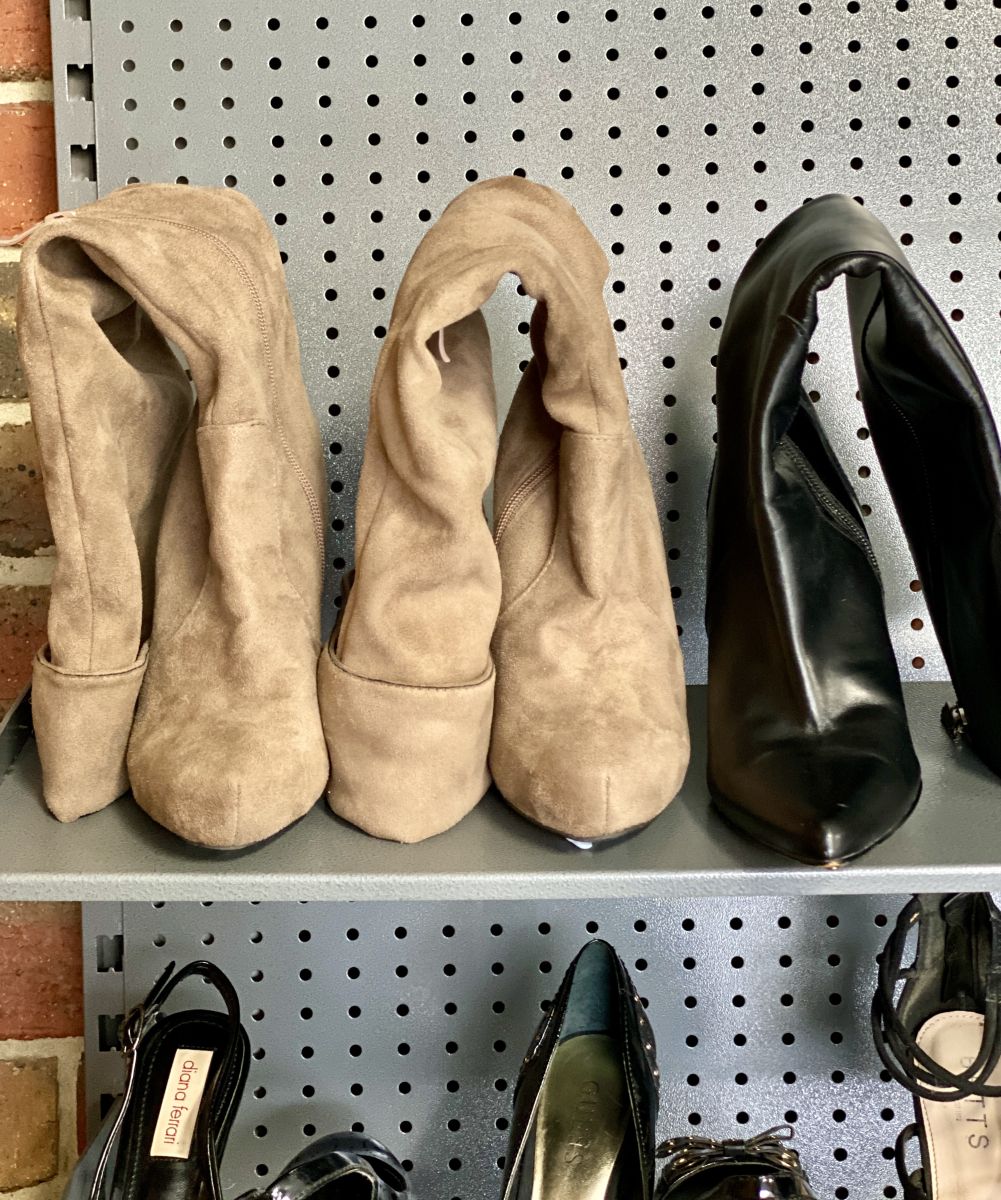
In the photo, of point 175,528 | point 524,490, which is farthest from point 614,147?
point 175,528

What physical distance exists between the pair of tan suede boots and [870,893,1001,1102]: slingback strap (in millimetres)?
258

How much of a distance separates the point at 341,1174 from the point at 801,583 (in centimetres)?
49

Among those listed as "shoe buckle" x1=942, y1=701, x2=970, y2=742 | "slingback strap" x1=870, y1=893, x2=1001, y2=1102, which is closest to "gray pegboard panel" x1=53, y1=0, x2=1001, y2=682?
"shoe buckle" x1=942, y1=701, x2=970, y2=742

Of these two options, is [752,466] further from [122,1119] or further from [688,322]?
[122,1119]

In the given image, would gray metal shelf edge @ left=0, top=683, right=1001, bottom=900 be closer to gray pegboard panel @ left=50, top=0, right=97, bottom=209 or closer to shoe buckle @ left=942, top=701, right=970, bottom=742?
shoe buckle @ left=942, top=701, right=970, bottom=742

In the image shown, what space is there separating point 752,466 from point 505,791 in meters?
0.21

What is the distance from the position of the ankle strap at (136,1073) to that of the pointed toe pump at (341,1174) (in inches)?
1.7

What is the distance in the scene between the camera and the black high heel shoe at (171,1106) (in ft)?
2.12

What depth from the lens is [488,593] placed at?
51cm

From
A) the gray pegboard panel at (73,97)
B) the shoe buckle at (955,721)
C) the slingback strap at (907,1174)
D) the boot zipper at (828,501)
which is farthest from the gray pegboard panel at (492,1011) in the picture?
the gray pegboard panel at (73,97)

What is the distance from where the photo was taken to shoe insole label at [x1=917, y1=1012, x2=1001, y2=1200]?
71 centimetres

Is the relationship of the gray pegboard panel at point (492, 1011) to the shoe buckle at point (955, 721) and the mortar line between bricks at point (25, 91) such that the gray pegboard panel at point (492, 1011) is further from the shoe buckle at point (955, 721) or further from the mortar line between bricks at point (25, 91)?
the mortar line between bricks at point (25, 91)

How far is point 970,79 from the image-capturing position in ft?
2.31

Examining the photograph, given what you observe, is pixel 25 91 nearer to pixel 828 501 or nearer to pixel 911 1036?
pixel 828 501
